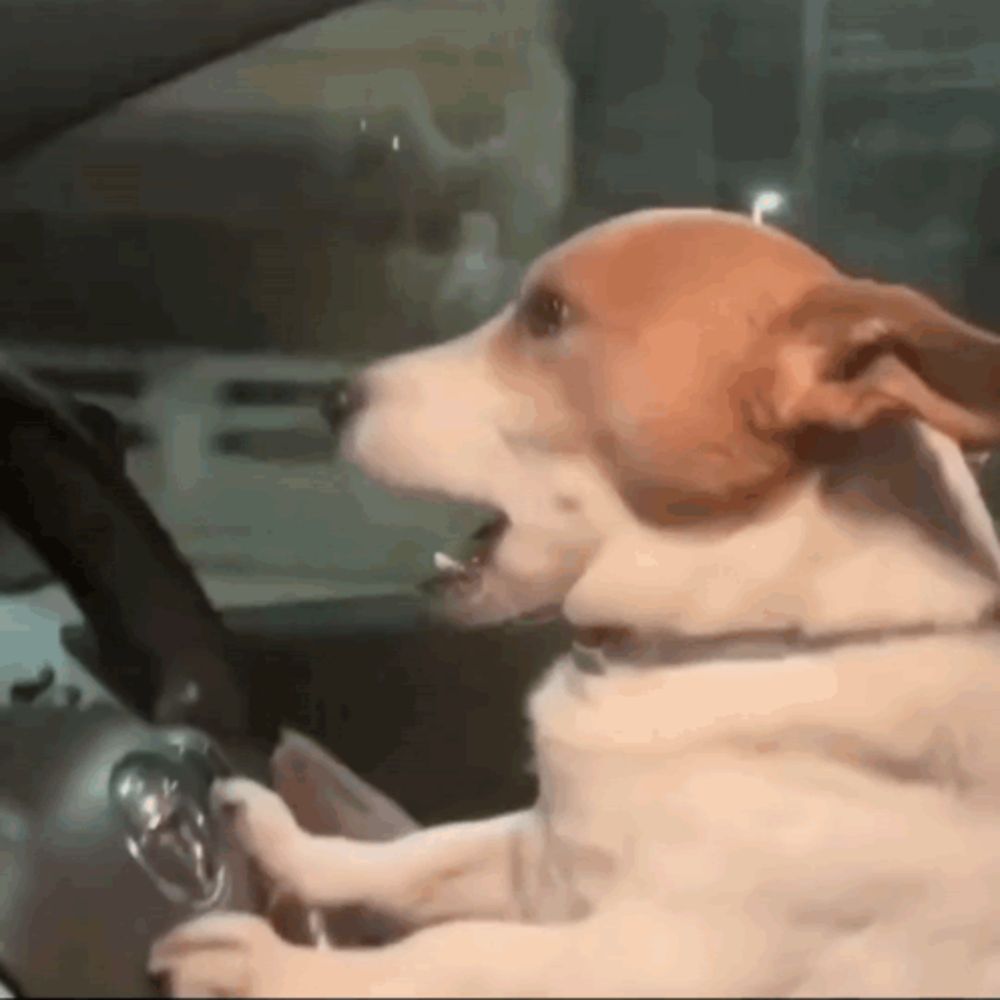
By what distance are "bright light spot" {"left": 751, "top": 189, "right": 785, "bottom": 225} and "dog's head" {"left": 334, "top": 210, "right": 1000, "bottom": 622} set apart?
0.14 metres

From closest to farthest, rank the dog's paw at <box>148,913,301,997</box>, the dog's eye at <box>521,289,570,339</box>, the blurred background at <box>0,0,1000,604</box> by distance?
the dog's paw at <box>148,913,301,997</box>, the dog's eye at <box>521,289,570,339</box>, the blurred background at <box>0,0,1000,604</box>

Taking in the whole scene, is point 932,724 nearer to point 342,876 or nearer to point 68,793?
point 342,876

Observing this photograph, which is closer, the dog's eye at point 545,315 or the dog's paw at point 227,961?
the dog's paw at point 227,961

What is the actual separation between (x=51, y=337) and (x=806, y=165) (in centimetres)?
42

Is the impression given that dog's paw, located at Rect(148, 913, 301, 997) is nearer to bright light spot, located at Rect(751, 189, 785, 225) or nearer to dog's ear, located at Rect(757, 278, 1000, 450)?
dog's ear, located at Rect(757, 278, 1000, 450)

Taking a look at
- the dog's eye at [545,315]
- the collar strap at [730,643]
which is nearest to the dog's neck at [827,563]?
the collar strap at [730,643]

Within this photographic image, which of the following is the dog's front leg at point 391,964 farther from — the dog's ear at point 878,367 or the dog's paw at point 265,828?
the dog's ear at point 878,367

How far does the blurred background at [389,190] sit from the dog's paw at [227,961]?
22cm

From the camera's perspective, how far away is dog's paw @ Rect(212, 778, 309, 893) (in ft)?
2.43

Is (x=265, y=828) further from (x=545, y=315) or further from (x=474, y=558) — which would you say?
(x=545, y=315)

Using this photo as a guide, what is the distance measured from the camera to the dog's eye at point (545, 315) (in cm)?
76

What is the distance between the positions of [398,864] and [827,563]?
0.78 ft

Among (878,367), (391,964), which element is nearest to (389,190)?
(878,367)

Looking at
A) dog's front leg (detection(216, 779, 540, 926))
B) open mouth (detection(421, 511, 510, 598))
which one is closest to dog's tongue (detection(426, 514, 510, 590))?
open mouth (detection(421, 511, 510, 598))
